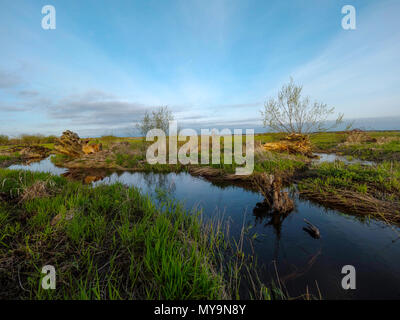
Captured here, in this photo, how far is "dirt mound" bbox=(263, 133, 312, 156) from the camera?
15.8 metres

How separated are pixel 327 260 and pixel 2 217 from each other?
7142mm

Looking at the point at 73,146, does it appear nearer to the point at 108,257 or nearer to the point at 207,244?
the point at 108,257

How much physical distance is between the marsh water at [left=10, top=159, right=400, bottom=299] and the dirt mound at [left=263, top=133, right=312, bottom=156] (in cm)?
1152

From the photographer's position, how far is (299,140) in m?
16.1

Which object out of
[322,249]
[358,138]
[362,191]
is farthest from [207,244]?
[358,138]

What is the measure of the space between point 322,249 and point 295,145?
14.9 meters

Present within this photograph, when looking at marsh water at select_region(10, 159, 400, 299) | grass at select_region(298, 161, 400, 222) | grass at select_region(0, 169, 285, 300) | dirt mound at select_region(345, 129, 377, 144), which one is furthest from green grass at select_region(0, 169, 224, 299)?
dirt mound at select_region(345, 129, 377, 144)

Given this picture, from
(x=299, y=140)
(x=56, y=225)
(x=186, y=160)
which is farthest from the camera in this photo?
(x=299, y=140)

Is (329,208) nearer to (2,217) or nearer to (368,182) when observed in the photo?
(368,182)

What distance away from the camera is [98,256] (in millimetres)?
2867

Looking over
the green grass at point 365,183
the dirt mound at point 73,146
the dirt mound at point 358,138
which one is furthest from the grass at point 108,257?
the dirt mound at point 358,138

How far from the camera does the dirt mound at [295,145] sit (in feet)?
51.9
